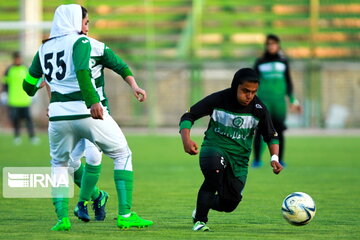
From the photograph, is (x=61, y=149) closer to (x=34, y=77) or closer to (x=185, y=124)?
(x=34, y=77)

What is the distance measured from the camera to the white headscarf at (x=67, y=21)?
277 inches

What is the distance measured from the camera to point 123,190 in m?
7.21

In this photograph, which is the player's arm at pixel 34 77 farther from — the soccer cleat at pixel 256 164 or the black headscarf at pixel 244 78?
the soccer cleat at pixel 256 164

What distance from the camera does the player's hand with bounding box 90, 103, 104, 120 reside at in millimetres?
6719

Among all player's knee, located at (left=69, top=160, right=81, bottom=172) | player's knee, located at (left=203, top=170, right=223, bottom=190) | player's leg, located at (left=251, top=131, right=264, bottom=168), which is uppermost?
player's knee, located at (left=203, top=170, right=223, bottom=190)

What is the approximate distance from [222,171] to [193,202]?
2315 millimetres

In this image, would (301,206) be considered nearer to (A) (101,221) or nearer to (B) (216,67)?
(A) (101,221)

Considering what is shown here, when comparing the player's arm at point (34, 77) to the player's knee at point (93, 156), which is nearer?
the player's arm at point (34, 77)

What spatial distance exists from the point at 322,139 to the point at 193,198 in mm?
13311

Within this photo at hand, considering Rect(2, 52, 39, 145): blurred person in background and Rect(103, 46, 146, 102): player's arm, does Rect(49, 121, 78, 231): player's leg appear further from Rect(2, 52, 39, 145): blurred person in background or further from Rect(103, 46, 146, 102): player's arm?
Rect(2, 52, 39, 145): blurred person in background

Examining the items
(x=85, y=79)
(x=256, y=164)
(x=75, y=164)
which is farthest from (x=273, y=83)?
(x=85, y=79)

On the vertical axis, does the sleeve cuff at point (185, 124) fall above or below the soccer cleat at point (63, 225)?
above

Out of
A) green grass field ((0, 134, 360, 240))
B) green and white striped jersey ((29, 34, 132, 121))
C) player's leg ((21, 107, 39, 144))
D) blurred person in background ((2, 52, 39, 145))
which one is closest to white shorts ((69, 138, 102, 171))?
green grass field ((0, 134, 360, 240))

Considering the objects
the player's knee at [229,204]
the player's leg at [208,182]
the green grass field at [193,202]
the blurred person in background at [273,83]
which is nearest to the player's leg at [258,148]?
the blurred person in background at [273,83]
